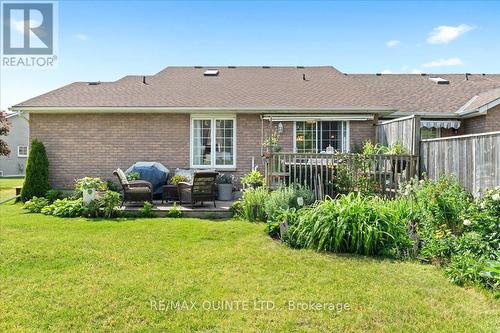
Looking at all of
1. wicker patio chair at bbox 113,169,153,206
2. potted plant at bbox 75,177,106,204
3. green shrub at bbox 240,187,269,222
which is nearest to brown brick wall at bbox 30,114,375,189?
wicker patio chair at bbox 113,169,153,206

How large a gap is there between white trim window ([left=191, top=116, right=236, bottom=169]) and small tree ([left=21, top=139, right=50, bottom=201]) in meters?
4.80

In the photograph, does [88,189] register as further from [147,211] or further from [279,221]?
[279,221]

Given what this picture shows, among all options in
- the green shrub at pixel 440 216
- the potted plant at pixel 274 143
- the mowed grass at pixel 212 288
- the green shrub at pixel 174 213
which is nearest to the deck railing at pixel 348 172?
the potted plant at pixel 274 143

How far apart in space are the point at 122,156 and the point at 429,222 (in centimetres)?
999

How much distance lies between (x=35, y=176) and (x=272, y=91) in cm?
870

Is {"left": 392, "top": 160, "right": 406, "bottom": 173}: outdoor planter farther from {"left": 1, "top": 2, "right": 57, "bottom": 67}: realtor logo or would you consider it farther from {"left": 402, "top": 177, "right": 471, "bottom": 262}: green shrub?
{"left": 1, "top": 2, "right": 57, "bottom": 67}: realtor logo

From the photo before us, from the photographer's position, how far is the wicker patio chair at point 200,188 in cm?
930

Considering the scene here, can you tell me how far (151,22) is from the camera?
14305 mm

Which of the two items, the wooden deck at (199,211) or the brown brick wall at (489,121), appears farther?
the brown brick wall at (489,121)

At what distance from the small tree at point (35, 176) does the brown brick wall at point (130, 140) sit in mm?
829

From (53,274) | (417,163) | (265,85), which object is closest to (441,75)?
(265,85)

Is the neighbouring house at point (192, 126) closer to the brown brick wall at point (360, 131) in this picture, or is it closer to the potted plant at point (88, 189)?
the brown brick wall at point (360, 131)

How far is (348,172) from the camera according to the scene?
8.78 metres

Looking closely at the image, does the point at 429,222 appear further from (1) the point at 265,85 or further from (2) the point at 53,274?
(1) the point at 265,85
